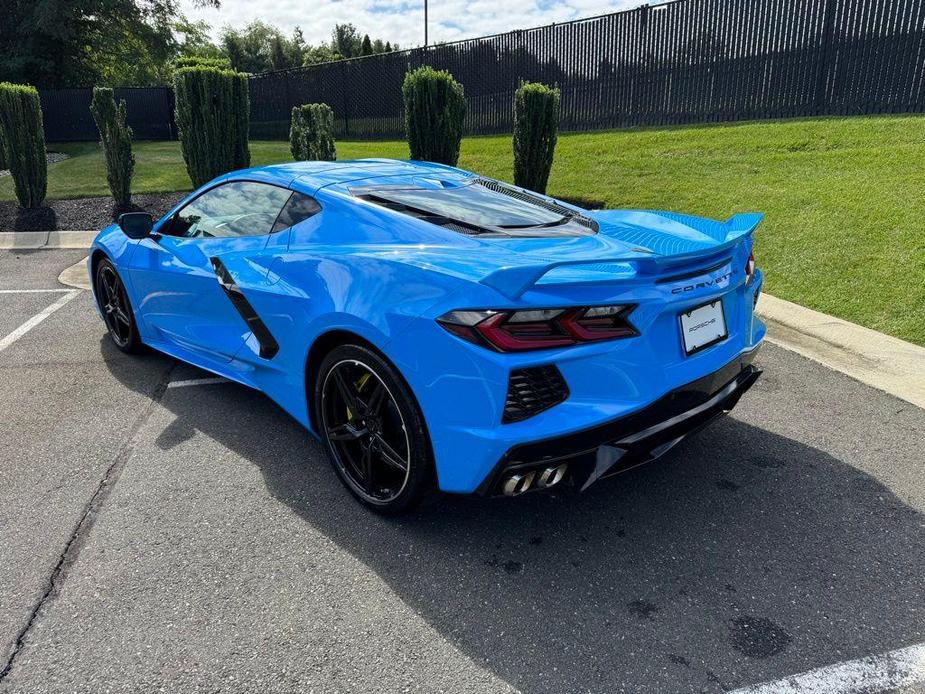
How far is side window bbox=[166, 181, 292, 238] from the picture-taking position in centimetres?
337

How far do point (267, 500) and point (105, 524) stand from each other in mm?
653

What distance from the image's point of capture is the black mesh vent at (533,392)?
218 centimetres

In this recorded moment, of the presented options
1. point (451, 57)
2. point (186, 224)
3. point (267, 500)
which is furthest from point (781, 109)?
point (267, 500)

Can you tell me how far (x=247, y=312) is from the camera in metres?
3.28

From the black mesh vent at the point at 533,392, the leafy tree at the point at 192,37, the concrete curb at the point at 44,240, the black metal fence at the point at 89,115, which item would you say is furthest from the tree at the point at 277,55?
the black mesh vent at the point at 533,392

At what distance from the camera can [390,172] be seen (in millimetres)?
3506

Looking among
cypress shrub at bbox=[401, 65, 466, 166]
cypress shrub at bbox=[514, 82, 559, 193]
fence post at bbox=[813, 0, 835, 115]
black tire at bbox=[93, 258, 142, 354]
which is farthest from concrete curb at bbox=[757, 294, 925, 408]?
fence post at bbox=[813, 0, 835, 115]

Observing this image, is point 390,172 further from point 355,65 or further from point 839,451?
point 355,65

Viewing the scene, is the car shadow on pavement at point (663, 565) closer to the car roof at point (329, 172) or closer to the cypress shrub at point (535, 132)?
the car roof at point (329, 172)

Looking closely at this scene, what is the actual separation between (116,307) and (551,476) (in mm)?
3815

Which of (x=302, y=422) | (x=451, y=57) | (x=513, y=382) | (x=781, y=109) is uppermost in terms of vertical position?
(x=451, y=57)

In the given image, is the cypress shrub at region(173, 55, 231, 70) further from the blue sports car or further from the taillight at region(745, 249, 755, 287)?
the taillight at region(745, 249, 755, 287)

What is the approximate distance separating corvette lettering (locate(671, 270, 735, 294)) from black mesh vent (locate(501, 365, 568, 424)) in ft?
1.84

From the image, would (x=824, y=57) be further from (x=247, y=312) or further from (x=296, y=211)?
(x=247, y=312)
